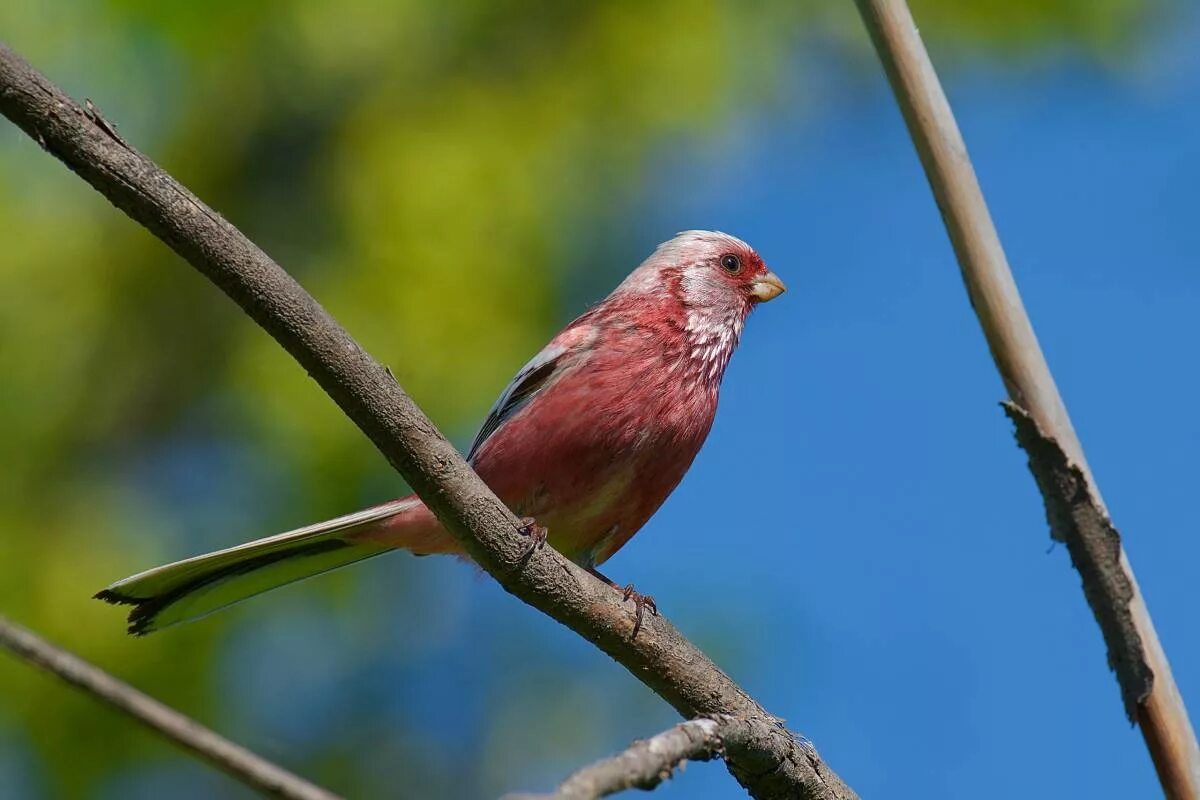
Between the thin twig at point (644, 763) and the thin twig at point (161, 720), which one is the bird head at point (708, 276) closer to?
the thin twig at point (644, 763)

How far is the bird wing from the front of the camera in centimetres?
611

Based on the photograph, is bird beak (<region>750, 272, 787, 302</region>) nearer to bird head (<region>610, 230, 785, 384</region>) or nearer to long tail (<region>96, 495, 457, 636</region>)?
bird head (<region>610, 230, 785, 384</region>)

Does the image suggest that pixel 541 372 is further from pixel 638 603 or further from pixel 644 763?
pixel 644 763

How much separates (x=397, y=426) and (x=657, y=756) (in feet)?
3.45

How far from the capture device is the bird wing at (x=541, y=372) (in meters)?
6.11

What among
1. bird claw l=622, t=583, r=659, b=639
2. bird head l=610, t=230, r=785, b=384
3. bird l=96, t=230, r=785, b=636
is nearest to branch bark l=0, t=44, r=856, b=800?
bird claw l=622, t=583, r=659, b=639

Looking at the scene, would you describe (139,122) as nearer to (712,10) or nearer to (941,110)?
(712,10)

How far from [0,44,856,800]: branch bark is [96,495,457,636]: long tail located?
1.64 meters

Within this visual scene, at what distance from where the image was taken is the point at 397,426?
346 centimetres

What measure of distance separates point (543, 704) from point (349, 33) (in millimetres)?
3948

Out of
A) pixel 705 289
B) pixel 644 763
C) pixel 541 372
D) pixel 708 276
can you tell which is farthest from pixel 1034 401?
pixel 708 276

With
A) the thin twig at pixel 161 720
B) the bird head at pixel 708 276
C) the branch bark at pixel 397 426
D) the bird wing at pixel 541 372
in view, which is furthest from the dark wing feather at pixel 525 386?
the thin twig at pixel 161 720

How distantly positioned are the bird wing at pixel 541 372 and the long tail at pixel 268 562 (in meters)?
0.47

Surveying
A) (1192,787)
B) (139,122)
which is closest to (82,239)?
(139,122)
